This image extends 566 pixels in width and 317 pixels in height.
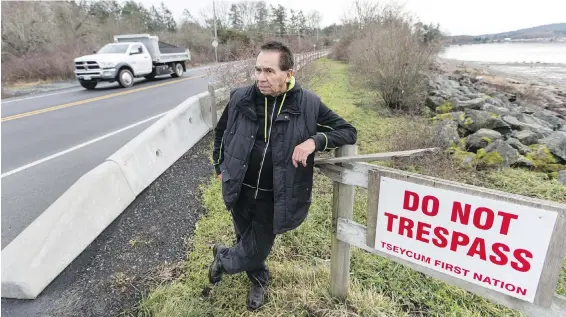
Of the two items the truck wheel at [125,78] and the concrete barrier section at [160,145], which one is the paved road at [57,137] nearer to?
the concrete barrier section at [160,145]

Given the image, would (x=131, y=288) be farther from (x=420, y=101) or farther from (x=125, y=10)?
(x=125, y=10)

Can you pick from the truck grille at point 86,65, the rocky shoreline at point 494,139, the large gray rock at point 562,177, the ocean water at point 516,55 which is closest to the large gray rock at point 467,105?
the rocky shoreline at point 494,139

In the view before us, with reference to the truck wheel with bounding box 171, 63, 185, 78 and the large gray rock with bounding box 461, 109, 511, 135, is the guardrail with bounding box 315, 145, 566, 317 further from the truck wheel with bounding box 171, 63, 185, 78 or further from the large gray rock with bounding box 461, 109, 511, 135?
the truck wheel with bounding box 171, 63, 185, 78

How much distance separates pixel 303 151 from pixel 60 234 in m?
2.26

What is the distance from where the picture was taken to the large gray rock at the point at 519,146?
6.18m

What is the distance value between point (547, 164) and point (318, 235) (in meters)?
4.82

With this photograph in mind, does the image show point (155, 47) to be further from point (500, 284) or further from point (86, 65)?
point (500, 284)

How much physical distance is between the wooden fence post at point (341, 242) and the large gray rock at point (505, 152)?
Answer: 423 centimetres

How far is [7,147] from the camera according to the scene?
6430mm

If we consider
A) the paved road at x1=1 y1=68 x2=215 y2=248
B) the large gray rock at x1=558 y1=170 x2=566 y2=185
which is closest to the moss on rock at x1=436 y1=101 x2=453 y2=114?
the large gray rock at x1=558 y1=170 x2=566 y2=185

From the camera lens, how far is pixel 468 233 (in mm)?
1644

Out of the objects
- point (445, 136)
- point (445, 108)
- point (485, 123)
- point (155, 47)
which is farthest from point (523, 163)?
point (155, 47)

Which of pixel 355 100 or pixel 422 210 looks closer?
pixel 422 210

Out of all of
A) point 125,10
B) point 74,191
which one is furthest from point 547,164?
point 125,10
